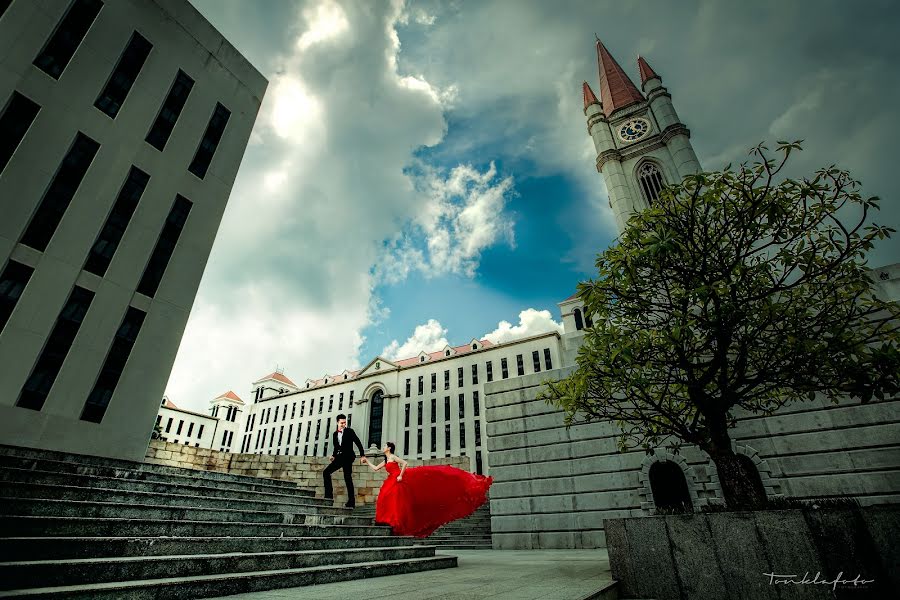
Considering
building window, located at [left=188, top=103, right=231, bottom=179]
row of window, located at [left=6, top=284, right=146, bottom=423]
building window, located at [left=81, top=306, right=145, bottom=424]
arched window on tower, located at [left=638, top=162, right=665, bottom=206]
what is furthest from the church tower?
row of window, located at [left=6, top=284, right=146, bottom=423]

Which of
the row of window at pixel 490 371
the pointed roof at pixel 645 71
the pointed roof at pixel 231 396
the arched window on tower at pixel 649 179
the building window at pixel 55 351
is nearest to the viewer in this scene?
the building window at pixel 55 351

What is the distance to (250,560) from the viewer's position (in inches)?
190

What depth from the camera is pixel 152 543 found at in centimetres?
464

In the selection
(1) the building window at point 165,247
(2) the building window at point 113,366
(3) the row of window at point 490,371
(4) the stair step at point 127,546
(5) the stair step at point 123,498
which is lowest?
(4) the stair step at point 127,546

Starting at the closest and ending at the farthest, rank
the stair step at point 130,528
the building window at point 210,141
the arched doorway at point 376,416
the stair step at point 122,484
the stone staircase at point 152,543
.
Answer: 1. the stone staircase at point 152,543
2. the stair step at point 130,528
3. the stair step at point 122,484
4. the building window at point 210,141
5. the arched doorway at point 376,416

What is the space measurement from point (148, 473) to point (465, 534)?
13449 millimetres

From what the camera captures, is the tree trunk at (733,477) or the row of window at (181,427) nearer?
the tree trunk at (733,477)

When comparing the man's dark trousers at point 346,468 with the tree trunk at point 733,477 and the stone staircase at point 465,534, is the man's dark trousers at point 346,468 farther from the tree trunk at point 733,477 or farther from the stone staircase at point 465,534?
the tree trunk at point 733,477

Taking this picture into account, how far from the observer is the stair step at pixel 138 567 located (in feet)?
11.1

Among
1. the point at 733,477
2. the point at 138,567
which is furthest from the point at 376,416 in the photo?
the point at 138,567

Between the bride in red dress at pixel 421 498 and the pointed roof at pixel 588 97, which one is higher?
the pointed roof at pixel 588 97

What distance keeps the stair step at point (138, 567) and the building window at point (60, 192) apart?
1388cm

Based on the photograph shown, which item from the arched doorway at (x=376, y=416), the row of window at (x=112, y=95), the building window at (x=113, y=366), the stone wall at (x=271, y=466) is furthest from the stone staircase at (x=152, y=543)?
the arched doorway at (x=376, y=416)

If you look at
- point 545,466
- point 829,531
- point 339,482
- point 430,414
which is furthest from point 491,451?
point 430,414
